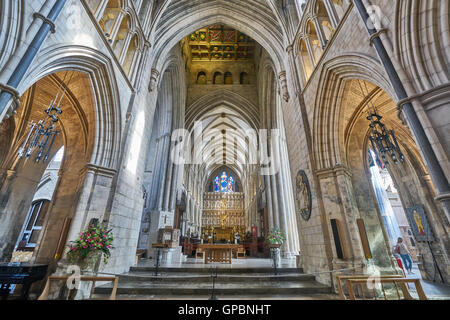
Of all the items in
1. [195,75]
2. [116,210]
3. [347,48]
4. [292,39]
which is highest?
[195,75]

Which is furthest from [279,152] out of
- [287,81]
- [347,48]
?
[347,48]

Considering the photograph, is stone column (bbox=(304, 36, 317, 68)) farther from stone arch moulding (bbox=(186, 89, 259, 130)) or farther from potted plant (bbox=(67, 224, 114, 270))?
stone arch moulding (bbox=(186, 89, 259, 130))

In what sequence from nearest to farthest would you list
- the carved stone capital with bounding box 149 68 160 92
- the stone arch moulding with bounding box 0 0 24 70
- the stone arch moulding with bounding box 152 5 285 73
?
the stone arch moulding with bounding box 0 0 24 70
the carved stone capital with bounding box 149 68 160 92
the stone arch moulding with bounding box 152 5 285 73

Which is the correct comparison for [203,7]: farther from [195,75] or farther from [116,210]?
[116,210]

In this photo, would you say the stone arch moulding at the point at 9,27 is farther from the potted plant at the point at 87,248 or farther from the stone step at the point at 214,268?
the stone step at the point at 214,268

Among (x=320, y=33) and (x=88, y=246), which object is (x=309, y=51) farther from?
(x=88, y=246)

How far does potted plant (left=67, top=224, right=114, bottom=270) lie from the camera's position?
4.02m

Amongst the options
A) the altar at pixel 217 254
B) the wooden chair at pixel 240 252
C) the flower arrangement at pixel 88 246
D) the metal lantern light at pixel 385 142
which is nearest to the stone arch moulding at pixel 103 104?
the flower arrangement at pixel 88 246

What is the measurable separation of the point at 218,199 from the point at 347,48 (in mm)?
25882

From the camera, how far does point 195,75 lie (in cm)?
1645
